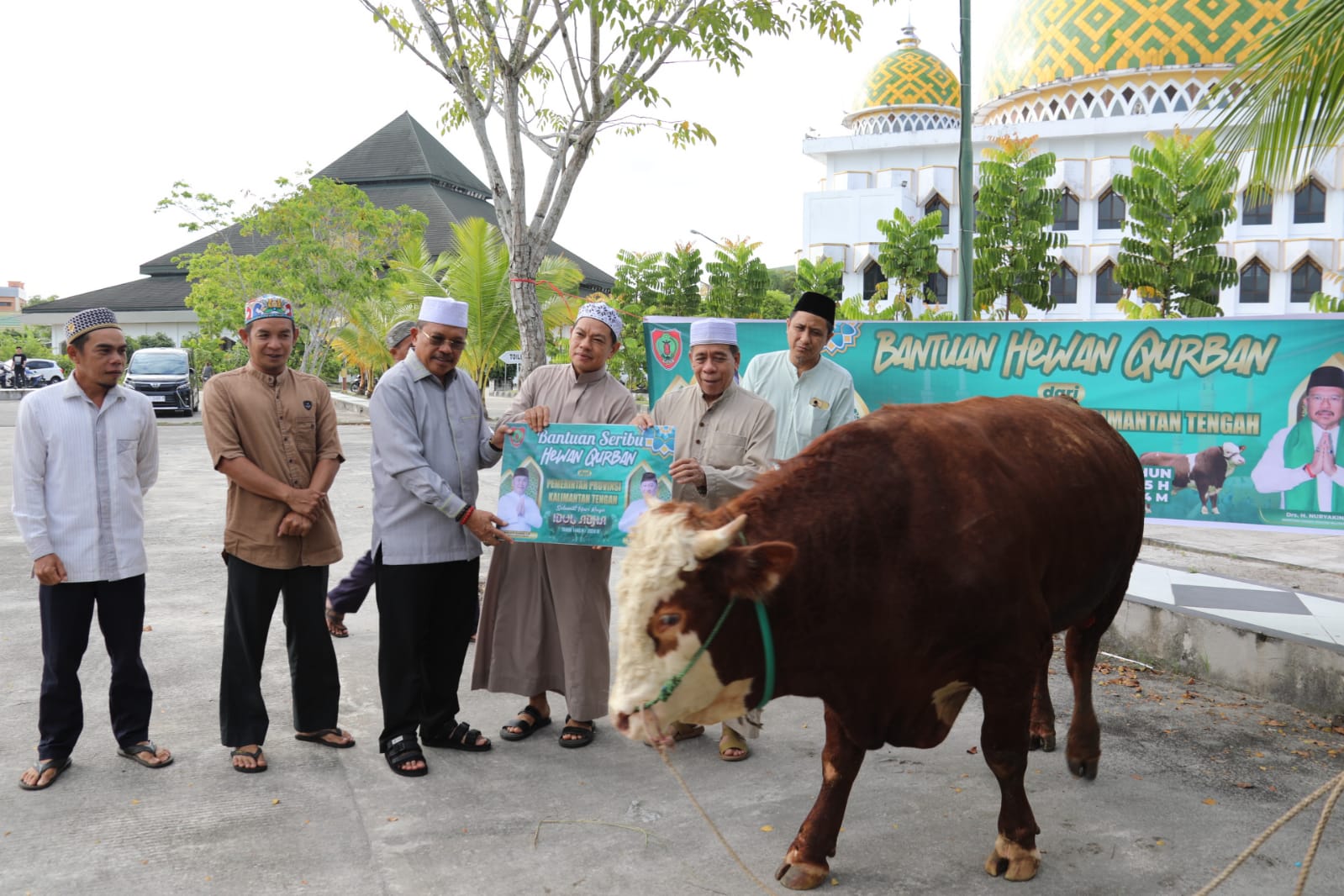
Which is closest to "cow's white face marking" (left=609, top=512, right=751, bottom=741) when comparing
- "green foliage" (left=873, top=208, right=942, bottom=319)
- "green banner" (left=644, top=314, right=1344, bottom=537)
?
"green banner" (left=644, top=314, right=1344, bottom=537)

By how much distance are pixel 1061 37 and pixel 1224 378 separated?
36.8m

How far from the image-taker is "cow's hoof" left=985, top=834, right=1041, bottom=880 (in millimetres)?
3559

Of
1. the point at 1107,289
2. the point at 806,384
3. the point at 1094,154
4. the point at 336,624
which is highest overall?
the point at 1094,154

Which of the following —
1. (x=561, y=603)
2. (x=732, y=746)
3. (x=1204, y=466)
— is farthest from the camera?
(x=1204, y=466)

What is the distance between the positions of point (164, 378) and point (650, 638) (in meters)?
26.8

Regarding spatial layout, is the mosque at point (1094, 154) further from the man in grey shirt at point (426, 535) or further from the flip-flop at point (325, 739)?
the flip-flop at point (325, 739)

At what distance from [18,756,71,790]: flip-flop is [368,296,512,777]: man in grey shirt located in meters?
1.28

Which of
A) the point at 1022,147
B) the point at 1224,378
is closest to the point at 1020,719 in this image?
the point at 1224,378

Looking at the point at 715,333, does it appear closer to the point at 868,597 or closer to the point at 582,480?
the point at 582,480

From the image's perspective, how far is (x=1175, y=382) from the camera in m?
6.89

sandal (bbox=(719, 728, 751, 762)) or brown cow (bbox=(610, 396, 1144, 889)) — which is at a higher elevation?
brown cow (bbox=(610, 396, 1144, 889))

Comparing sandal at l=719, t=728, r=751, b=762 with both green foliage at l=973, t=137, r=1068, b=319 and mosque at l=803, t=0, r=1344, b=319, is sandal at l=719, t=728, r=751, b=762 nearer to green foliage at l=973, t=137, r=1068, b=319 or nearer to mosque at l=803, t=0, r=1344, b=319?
green foliage at l=973, t=137, r=1068, b=319

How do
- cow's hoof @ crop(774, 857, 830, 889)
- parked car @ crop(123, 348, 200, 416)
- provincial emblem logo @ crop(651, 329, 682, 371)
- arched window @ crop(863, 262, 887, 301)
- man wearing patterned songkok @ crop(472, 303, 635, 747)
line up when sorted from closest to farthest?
cow's hoof @ crop(774, 857, 830, 889), man wearing patterned songkok @ crop(472, 303, 635, 747), provincial emblem logo @ crop(651, 329, 682, 371), parked car @ crop(123, 348, 200, 416), arched window @ crop(863, 262, 887, 301)

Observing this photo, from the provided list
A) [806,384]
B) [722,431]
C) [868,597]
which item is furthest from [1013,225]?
[868,597]
